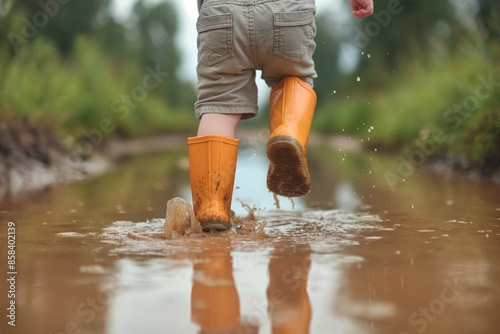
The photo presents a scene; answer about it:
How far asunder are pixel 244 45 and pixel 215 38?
11 centimetres

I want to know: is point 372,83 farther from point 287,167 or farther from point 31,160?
point 287,167

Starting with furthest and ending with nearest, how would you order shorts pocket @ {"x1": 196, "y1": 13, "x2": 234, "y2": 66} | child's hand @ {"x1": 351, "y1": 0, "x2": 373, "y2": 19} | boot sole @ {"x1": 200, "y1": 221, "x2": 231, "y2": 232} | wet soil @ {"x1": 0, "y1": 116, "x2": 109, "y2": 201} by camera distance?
wet soil @ {"x1": 0, "y1": 116, "x2": 109, "y2": 201} → child's hand @ {"x1": 351, "y1": 0, "x2": 373, "y2": 19} → shorts pocket @ {"x1": 196, "y1": 13, "x2": 234, "y2": 66} → boot sole @ {"x1": 200, "y1": 221, "x2": 231, "y2": 232}

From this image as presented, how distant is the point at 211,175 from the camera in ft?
8.96

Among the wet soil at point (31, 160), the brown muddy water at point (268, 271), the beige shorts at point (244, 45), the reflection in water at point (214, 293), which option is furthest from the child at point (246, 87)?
the wet soil at point (31, 160)

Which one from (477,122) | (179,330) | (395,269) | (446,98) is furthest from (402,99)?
(179,330)

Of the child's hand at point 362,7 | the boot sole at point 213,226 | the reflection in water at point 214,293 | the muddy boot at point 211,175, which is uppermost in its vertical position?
the child's hand at point 362,7

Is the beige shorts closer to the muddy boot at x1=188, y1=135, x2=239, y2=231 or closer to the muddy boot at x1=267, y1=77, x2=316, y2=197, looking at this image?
the muddy boot at x1=267, y1=77, x2=316, y2=197

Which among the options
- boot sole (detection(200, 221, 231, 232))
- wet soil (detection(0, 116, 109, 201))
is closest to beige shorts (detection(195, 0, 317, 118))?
boot sole (detection(200, 221, 231, 232))

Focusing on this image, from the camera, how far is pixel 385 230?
8.76 ft

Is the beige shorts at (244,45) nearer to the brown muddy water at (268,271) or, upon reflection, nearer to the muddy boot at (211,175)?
the muddy boot at (211,175)

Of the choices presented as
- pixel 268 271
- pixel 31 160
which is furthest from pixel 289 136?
pixel 31 160

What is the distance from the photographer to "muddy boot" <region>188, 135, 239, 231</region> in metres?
2.71

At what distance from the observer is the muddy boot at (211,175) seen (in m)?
2.71

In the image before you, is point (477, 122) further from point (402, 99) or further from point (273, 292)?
point (402, 99)
